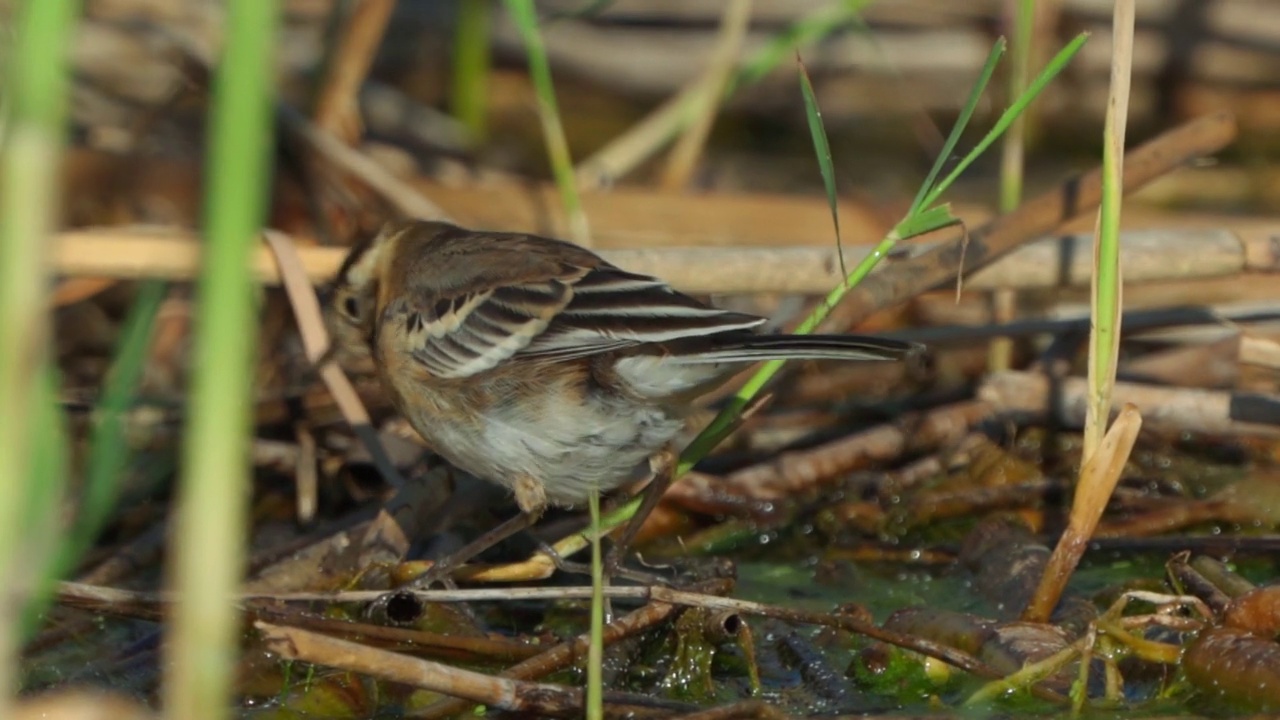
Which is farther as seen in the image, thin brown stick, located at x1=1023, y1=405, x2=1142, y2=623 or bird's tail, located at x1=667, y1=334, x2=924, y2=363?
thin brown stick, located at x1=1023, y1=405, x2=1142, y2=623

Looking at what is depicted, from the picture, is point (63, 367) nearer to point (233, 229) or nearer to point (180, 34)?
point (180, 34)

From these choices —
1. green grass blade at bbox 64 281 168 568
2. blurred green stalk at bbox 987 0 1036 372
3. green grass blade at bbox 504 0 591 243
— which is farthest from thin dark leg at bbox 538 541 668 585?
blurred green stalk at bbox 987 0 1036 372

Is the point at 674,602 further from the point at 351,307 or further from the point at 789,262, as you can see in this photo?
the point at 351,307

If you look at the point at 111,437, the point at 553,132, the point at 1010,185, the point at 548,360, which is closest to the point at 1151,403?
the point at 1010,185

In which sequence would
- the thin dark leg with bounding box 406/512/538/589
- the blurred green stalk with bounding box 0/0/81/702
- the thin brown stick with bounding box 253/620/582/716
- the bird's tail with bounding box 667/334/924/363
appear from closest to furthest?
the blurred green stalk with bounding box 0/0/81/702
the thin brown stick with bounding box 253/620/582/716
the bird's tail with bounding box 667/334/924/363
the thin dark leg with bounding box 406/512/538/589

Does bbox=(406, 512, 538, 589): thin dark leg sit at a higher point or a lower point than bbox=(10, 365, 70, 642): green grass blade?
lower

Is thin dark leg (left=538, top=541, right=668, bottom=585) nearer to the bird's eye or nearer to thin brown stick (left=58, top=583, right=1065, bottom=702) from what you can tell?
thin brown stick (left=58, top=583, right=1065, bottom=702)

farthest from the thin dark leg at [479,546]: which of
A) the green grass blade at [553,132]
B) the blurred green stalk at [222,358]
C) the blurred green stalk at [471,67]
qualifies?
the blurred green stalk at [471,67]

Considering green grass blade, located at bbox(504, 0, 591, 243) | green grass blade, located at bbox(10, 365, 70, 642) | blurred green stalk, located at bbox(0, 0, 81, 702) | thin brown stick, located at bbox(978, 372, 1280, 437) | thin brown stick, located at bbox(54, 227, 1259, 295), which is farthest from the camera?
green grass blade, located at bbox(504, 0, 591, 243)
